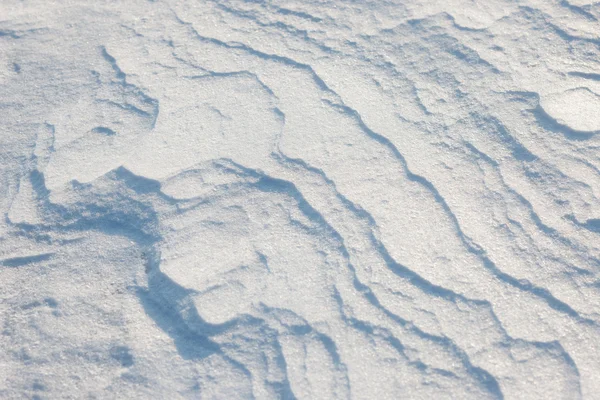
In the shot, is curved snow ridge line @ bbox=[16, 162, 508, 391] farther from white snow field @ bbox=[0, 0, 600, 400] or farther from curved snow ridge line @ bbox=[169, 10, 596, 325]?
curved snow ridge line @ bbox=[169, 10, 596, 325]

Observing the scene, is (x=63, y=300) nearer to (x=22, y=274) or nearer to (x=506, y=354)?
(x=22, y=274)

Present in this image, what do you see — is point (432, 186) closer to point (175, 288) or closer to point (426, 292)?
point (426, 292)

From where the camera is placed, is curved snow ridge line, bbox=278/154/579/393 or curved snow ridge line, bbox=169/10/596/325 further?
curved snow ridge line, bbox=169/10/596/325

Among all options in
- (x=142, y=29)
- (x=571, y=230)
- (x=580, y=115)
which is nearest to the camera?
(x=571, y=230)

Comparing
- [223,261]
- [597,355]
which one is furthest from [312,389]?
[597,355]

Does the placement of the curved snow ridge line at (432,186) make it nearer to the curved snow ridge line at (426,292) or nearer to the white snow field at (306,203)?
the white snow field at (306,203)

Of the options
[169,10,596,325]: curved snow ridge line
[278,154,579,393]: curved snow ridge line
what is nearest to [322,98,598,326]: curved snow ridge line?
[169,10,596,325]: curved snow ridge line

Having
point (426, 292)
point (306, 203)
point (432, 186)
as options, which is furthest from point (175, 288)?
point (432, 186)

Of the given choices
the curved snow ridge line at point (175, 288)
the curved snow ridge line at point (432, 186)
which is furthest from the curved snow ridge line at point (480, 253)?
the curved snow ridge line at point (175, 288)
